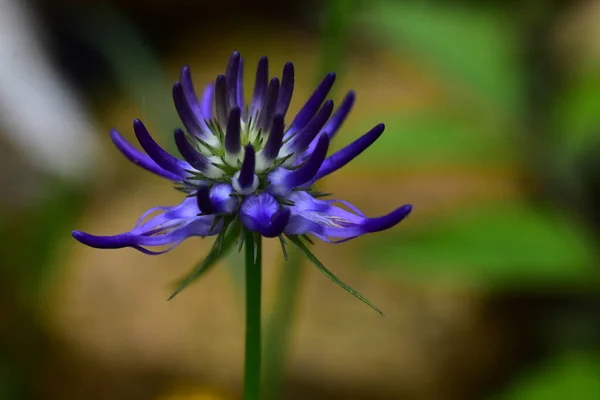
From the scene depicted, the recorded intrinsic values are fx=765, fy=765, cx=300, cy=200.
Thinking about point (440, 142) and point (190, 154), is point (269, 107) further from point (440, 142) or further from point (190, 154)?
point (440, 142)

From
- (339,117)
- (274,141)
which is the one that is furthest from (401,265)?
(274,141)

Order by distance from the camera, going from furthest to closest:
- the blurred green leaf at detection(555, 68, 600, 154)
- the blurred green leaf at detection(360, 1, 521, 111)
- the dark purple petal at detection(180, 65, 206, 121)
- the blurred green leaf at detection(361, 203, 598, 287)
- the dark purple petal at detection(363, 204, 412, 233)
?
the blurred green leaf at detection(360, 1, 521, 111) < the blurred green leaf at detection(555, 68, 600, 154) < the blurred green leaf at detection(361, 203, 598, 287) < the dark purple petal at detection(180, 65, 206, 121) < the dark purple petal at detection(363, 204, 412, 233)

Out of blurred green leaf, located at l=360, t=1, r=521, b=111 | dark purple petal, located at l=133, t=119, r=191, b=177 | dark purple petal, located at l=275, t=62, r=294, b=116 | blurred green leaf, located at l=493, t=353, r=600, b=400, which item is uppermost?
blurred green leaf, located at l=360, t=1, r=521, b=111

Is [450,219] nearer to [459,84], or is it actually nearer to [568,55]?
[459,84]

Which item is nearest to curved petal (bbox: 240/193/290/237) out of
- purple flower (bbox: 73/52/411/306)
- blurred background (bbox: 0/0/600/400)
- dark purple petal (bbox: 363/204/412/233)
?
purple flower (bbox: 73/52/411/306)

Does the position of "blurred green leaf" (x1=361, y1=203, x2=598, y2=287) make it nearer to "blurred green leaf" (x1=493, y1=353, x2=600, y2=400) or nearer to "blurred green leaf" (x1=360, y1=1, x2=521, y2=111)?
"blurred green leaf" (x1=493, y1=353, x2=600, y2=400)

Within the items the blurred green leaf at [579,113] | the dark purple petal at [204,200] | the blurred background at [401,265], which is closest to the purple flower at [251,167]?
the dark purple petal at [204,200]

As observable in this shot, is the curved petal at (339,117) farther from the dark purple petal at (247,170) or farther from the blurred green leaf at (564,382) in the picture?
the blurred green leaf at (564,382)
